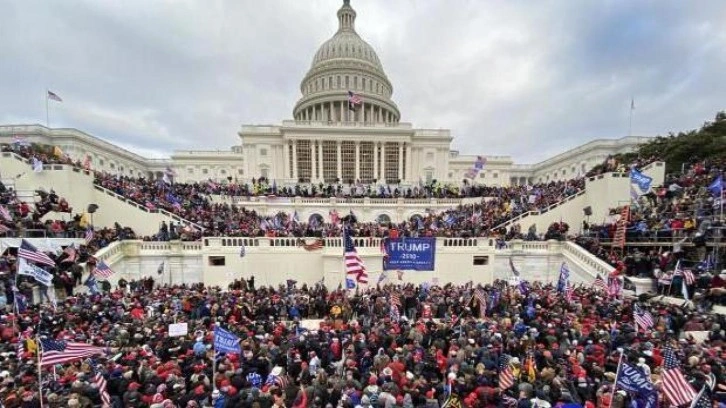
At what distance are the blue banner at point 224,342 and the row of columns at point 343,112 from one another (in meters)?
67.2

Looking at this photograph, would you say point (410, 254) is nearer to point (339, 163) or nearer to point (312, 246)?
point (312, 246)

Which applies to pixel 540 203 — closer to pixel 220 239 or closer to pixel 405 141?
pixel 220 239

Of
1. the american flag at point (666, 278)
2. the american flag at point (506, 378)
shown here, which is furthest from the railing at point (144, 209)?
the american flag at point (666, 278)

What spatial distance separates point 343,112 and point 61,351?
229ft

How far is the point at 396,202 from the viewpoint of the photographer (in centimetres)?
3616

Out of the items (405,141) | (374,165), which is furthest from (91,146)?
(405,141)

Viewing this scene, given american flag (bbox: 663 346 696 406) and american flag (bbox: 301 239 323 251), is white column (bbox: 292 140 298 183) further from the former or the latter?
american flag (bbox: 663 346 696 406)

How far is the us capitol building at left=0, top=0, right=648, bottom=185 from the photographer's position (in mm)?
56750

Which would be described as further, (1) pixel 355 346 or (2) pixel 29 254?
(2) pixel 29 254

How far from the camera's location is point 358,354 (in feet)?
29.3

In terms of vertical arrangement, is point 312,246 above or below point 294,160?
below

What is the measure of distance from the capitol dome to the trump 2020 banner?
56.6m

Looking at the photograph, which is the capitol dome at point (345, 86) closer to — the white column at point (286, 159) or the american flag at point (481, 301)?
the white column at point (286, 159)

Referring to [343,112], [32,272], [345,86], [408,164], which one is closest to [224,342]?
[32,272]
